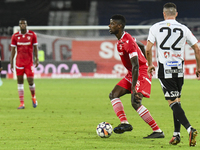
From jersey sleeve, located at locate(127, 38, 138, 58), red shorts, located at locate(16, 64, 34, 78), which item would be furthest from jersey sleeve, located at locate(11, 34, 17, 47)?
jersey sleeve, located at locate(127, 38, 138, 58)

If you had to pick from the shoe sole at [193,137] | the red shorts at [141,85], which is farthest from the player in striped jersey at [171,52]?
the red shorts at [141,85]

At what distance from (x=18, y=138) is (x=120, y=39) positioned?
2.15 meters

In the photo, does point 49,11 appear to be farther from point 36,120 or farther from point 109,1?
point 36,120

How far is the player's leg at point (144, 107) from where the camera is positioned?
5.90 m

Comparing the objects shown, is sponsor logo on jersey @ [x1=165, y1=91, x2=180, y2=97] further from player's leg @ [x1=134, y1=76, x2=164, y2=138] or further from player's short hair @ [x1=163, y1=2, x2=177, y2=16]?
player's short hair @ [x1=163, y1=2, x2=177, y2=16]

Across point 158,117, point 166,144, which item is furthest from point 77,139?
point 158,117

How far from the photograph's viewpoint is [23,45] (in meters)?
10.1

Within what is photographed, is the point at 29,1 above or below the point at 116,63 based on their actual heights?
above

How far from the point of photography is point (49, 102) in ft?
37.9

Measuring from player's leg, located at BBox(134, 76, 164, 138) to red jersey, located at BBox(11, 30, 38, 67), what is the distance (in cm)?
467

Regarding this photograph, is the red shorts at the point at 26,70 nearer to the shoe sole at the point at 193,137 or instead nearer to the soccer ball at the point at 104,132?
the soccer ball at the point at 104,132

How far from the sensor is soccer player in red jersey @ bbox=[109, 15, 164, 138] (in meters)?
5.77

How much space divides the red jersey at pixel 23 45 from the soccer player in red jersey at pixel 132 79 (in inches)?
173

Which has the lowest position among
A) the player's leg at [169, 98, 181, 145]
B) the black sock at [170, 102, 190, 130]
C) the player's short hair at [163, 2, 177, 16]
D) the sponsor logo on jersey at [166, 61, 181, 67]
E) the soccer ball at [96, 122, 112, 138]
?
the soccer ball at [96, 122, 112, 138]
